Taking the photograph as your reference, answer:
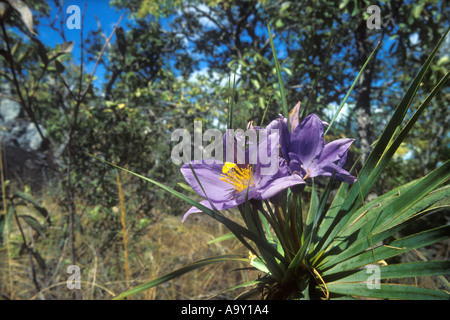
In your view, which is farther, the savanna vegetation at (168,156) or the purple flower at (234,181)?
the savanna vegetation at (168,156)

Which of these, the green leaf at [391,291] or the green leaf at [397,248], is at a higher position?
the green leaf at [397,248]

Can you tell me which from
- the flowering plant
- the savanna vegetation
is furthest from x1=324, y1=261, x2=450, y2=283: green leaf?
the savanna vegetation

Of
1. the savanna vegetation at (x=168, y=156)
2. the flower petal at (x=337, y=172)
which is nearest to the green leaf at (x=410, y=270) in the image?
the flower petal at (x=337, y=172)

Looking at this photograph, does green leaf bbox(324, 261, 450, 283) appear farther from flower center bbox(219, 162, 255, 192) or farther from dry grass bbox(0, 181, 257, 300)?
dry grass bbox(0, 181, 257, 300)

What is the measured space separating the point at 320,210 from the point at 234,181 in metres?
0.15

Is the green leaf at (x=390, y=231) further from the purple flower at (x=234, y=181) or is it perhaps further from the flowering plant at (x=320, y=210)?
the purple flower at (x=234, y=181)

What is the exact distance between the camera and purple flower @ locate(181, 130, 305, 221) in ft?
1.26

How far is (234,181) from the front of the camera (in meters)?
0.46

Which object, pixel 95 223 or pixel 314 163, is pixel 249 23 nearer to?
pixel 95 223

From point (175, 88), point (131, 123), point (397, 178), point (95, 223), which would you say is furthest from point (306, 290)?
point (175, 88)

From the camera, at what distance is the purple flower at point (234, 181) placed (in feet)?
1.26

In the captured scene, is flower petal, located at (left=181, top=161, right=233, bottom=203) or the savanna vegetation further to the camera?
the savanna vegetation

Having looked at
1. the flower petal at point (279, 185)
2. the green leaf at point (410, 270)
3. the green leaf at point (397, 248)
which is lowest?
the green leaf at point (410, 270)

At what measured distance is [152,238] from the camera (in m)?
2.57
